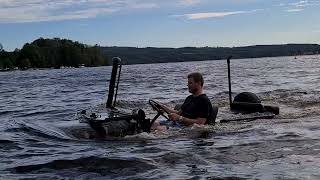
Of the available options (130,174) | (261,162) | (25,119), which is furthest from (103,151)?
(25,119)

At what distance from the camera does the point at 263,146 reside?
11484 mm

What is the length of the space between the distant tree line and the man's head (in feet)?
510

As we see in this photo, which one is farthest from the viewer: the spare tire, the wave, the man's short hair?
the spare tire

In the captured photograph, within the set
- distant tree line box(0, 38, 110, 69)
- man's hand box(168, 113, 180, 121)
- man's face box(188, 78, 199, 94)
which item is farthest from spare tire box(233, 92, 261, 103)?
distant tree line box(0, 38, 110, 69)

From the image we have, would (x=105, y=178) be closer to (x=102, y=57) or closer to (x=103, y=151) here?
(x=103, y=151)

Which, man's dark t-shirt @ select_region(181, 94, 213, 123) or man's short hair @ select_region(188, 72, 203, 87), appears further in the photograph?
man's dark t-shirt @ select_region(181, 94, 213, 123)

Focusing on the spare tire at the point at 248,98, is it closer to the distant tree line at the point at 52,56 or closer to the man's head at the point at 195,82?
the man's head at the point at 195,82

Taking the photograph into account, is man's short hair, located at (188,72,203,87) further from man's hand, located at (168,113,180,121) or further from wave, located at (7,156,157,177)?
wave, located at (7,156,157,177)

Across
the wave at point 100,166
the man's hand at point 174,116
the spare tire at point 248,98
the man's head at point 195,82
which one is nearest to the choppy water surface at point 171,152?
the wave at point 100,166

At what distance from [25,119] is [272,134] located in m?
9.52

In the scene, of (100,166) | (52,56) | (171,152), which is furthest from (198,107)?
(52,56)

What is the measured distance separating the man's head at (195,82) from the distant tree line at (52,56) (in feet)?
510

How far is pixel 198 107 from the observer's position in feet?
43.9

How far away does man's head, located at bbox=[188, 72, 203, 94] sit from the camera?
12836 millimetres
